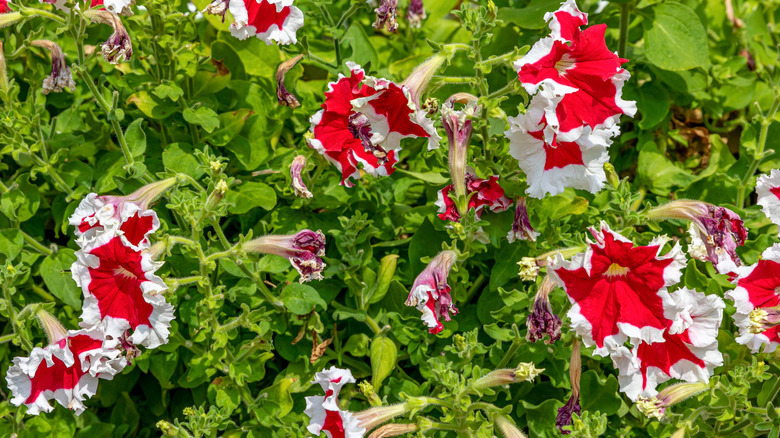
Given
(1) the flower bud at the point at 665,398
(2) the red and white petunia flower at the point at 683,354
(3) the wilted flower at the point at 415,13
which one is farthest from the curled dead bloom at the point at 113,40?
(1) the flower bud at the point at 665,398

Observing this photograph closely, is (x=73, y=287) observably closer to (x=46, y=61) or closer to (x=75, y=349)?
(x=75, y=349)

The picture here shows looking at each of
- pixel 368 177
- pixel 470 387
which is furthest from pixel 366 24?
pixel 470 387

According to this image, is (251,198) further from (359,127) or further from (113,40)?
(113,40)

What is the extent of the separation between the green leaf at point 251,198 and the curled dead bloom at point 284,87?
26 cm

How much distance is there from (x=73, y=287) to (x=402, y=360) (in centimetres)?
100

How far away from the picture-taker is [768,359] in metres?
1.93

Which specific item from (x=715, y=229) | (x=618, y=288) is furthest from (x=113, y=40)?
(x=715, y=229)

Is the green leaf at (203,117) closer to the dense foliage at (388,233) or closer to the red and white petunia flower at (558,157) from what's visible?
the dense foliage at (388,233)

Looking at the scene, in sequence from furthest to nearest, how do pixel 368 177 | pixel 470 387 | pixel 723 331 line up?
pixel 368 177, pixel 723 331, pixel 470 387

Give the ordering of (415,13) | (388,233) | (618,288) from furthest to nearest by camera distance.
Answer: (415,13) < (388,233) < (618,288)

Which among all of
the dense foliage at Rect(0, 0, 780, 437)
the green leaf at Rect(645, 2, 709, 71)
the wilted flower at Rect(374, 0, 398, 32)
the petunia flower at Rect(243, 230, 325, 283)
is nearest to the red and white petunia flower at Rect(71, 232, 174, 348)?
the dense foliage at Rect(0, 0, 780, 437)

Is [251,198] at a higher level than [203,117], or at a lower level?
lower

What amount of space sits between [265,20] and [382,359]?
37.7 inches

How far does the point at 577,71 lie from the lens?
1.76 metres
